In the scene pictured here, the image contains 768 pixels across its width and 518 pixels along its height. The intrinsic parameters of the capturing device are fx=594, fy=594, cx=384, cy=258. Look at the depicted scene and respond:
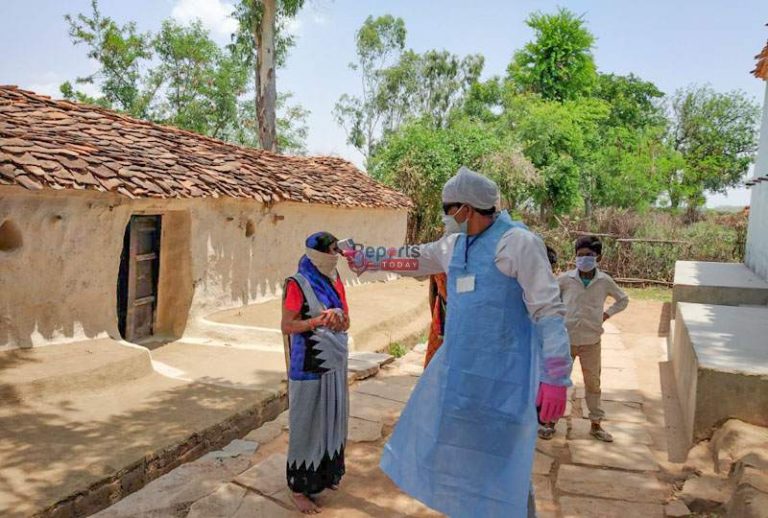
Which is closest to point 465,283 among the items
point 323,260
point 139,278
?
point 323,260

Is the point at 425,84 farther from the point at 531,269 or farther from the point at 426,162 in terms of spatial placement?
the point at 531,269

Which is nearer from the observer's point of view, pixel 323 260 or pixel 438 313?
pixel 323 260

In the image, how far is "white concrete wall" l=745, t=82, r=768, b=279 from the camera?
9.49 m

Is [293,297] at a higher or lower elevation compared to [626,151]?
lower

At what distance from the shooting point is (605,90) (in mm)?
33938

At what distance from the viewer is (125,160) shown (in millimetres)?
7133

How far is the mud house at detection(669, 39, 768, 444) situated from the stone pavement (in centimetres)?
52

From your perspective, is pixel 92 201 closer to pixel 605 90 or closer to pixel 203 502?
pixel 203 502

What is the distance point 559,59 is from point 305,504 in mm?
24676

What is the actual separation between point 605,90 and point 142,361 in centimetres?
3331

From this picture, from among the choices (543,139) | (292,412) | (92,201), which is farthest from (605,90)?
(292,412)

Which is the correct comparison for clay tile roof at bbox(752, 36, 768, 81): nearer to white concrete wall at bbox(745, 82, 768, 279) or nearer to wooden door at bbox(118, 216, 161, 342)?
white concrete wall at bbox(745, 82, 768, 279)

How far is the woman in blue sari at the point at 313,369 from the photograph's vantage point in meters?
3.14

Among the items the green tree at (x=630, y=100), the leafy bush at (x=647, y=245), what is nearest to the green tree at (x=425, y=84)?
the green tree at (x=630, y=100)
